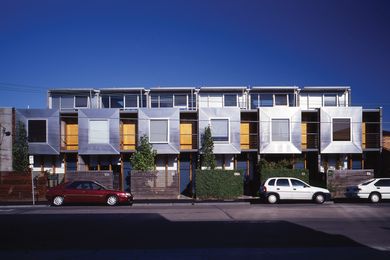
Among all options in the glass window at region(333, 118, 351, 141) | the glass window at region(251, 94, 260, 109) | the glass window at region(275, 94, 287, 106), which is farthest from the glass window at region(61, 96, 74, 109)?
the glass window at region(333, 118, 351, 141)

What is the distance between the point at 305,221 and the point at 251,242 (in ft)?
14.6

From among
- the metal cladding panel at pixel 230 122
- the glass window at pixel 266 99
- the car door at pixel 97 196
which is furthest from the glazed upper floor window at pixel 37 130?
the glass window at pixel 266 99

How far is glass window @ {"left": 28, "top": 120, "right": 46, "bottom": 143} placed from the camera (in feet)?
95.1

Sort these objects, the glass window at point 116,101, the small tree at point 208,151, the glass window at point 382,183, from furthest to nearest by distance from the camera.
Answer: the glass window at point 116,101 → the small tree at point 208,151 → the glass window at point 382,183

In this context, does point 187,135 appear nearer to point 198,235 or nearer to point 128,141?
point 128,141

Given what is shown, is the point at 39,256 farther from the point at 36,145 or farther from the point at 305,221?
the point at 36,145

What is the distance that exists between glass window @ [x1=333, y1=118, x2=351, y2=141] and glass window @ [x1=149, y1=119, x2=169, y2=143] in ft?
41.5

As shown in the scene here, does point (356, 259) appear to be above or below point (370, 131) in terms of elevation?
below

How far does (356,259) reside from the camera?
8508 millimetres

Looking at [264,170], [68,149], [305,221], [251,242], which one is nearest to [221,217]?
[305,221]

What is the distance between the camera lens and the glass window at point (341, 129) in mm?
29688

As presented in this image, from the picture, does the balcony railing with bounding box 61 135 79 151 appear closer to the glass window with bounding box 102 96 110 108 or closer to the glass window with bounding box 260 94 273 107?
the glass window with bounding box 102 96 110 108

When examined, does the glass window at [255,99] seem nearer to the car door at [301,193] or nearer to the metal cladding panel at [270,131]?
the metal cladding panel at [270,131]

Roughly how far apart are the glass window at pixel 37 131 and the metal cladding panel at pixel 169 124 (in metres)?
7.06
